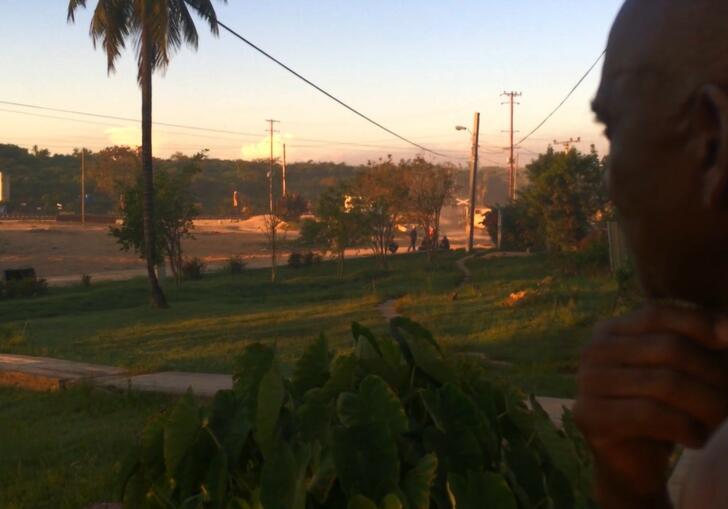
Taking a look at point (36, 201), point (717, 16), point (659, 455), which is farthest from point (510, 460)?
point (36, 201)

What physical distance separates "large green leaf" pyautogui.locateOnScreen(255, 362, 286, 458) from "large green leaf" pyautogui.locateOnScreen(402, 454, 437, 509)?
41 cm

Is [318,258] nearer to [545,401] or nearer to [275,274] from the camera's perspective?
[275,274]

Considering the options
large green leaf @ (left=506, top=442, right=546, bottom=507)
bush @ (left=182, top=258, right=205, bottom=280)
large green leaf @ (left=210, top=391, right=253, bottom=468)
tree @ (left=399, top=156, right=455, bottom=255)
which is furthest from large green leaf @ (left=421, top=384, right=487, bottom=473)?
tree @ (left=399, top=156, right=455, bottom=255)

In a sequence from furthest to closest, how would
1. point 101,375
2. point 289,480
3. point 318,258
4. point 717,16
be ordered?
A: point 318,258
point 101,375
point 289,480
point 717,16

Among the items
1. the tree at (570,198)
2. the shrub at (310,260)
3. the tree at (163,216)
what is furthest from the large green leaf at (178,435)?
the shrub at (310,260)

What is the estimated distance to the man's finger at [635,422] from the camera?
Answer: 781 mm

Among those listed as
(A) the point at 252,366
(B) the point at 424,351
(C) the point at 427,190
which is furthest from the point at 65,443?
(C) the point at 427,190

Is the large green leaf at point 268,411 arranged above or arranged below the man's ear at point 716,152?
below

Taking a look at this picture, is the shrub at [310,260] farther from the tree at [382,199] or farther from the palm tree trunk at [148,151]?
the palm tree trunk at [148,151]

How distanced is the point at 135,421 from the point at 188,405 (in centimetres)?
501

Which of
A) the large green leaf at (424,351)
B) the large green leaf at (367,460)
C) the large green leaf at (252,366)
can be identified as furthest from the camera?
the large green leaf at (252,366)

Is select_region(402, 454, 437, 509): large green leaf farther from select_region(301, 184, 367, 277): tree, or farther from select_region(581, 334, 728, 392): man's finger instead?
select_region(301, 184, 367, 277): tree

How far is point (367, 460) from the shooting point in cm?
251

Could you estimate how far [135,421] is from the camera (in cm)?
765
